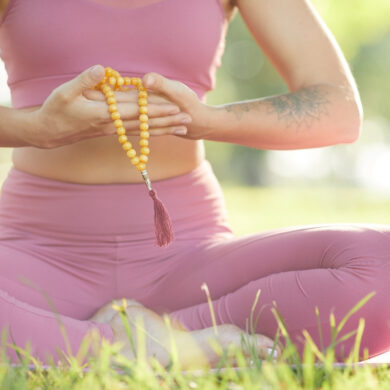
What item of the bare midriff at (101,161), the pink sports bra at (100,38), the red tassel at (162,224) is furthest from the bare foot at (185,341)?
the pink sports bra at (100,38)

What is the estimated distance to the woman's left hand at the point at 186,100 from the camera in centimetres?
177

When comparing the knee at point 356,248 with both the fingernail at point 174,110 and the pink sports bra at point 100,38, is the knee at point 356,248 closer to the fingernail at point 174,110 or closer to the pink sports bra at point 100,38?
the fingernail at point 174,110

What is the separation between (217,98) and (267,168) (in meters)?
3.13

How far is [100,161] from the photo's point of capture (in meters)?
2.12

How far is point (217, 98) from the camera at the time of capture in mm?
19016

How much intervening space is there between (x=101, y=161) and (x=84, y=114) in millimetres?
344

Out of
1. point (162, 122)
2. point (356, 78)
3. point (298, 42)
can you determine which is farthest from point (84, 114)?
point (356, 78)

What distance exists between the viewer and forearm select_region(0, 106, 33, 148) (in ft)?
6.21

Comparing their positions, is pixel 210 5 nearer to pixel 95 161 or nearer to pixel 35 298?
pixel 95 161

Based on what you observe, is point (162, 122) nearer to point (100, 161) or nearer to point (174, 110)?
point (174, 110)

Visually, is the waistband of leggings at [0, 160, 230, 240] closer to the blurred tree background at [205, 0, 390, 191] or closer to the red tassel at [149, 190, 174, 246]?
the red tassel at [149, 190, 174, 246]

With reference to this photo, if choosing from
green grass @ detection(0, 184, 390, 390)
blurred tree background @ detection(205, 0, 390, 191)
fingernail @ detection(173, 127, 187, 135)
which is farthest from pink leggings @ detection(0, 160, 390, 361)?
blurred tree background @ detection(205, 0, 390, 191)

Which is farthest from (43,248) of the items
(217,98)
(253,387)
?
(217,98)

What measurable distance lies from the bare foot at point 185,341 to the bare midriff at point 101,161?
1.47 ft
